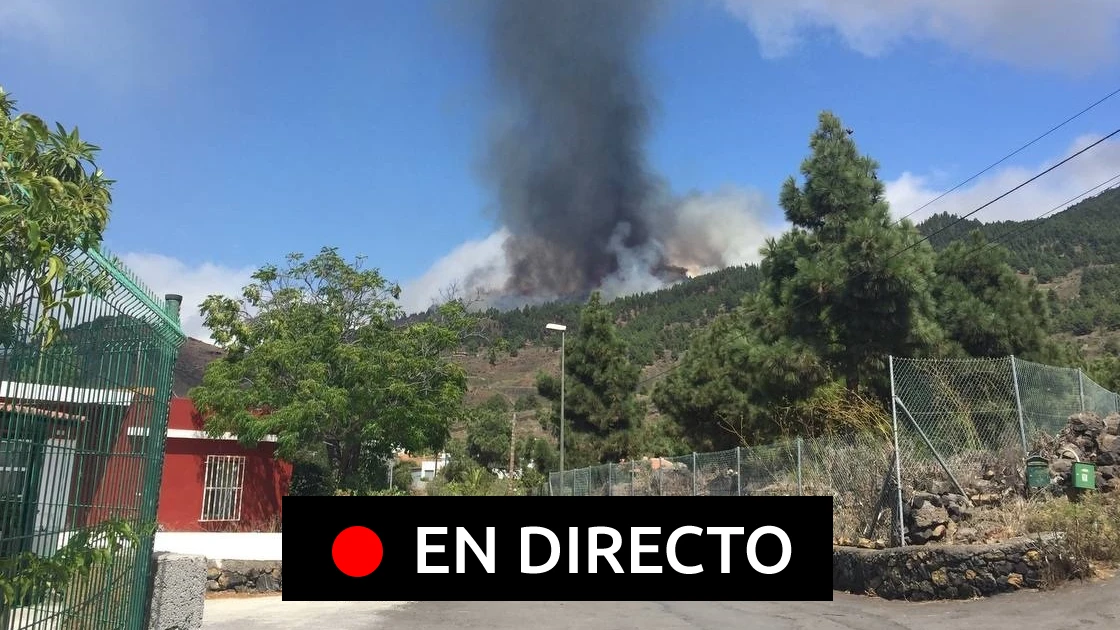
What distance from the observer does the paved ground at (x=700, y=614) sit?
8.48 metres

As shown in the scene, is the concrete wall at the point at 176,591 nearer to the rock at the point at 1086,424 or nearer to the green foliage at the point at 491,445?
the rock at the point at 1086,424

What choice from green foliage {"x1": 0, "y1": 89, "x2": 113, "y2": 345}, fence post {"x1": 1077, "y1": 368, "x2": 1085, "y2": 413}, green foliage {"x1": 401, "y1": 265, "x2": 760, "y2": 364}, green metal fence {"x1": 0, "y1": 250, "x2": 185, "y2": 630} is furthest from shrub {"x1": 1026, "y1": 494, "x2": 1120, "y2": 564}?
green foliage {"x1": 401, "y1": 265, "x2": 760, "y2": 364}

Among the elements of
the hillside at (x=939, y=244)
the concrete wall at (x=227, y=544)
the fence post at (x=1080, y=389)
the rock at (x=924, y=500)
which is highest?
the hillside at (x=939, y=244)

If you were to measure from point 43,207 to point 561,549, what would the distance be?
875cm

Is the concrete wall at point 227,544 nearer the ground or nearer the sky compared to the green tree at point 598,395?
nearer the ground

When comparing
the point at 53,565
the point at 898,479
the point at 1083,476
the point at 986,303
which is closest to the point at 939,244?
the point at 986,303

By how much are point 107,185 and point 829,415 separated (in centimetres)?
Result: 1411

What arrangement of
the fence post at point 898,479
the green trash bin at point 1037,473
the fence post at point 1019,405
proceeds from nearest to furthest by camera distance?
the green trash bin at point 1037,473, the fence post at point 898,479, the fence post at point 1019,405

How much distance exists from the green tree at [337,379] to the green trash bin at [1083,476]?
13.1m

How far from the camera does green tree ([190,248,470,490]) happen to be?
18.4m

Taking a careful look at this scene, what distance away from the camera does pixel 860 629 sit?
878 centimetres

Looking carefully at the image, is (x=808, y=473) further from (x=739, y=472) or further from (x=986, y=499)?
(x=986, y=499)

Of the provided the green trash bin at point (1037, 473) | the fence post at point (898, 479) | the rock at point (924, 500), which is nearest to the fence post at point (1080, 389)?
the green trash bin at point (1037, 473)

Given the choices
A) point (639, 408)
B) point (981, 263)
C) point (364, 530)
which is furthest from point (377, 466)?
point (639, 408)
